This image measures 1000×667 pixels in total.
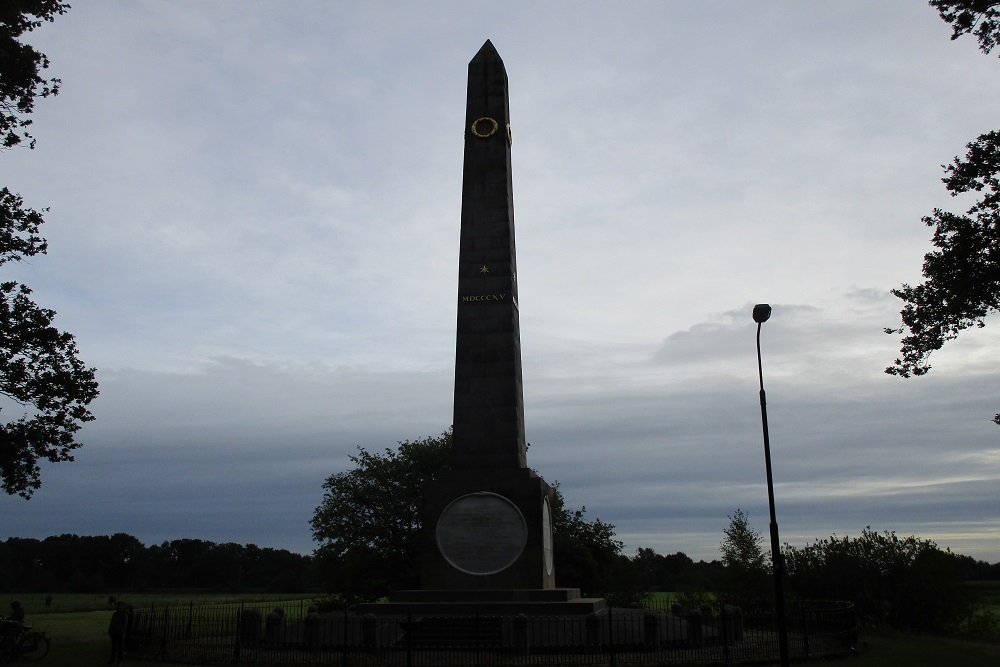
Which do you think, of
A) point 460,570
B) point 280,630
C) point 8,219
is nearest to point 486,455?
point 460,570

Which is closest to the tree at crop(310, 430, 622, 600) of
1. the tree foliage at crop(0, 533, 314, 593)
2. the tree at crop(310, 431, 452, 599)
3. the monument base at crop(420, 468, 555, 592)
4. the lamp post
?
the tree at crop(310, 431, 452, 599)

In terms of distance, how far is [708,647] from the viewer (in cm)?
1891

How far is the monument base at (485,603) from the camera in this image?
19.4m

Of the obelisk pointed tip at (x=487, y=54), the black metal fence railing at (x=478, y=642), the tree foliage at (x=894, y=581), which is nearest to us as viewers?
the black metal fence railing at (x=478, y=642)

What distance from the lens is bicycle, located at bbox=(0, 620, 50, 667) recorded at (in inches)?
714

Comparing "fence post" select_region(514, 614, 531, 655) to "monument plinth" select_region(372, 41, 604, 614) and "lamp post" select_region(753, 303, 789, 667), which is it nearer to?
"monument plinth" select_region(372, 41, 604, 614)

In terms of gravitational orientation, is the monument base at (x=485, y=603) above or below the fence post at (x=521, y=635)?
above

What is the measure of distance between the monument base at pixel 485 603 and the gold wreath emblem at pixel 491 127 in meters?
13.9

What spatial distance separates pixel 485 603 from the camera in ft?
64.8

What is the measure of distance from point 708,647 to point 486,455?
7.56 metres

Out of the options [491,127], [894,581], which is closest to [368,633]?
[491,127]

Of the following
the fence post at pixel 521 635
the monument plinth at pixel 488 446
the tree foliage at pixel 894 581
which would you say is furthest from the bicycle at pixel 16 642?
the tree foliage at pixel 894 581

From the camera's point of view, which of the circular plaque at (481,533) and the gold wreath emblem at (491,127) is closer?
the circular plaque at (481,533)

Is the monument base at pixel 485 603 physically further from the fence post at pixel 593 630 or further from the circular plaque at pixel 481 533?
the fence post at pixel 593 630
